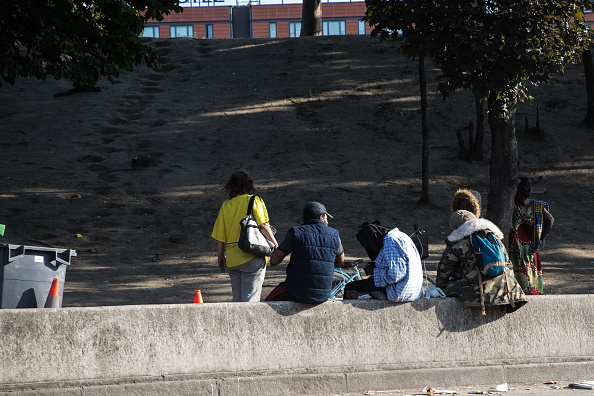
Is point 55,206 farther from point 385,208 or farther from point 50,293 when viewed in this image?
point 50,293

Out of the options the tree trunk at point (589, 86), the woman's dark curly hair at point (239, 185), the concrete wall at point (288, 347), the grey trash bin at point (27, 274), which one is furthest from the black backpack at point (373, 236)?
the tree trunk at point (589, 86)

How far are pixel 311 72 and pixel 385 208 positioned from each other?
31.3ft

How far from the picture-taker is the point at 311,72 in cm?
2422

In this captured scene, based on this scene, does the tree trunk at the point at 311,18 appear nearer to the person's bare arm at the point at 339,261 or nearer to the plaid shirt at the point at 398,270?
the person's bare arm at the point at 339,261

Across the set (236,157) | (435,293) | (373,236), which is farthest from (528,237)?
(236,157)

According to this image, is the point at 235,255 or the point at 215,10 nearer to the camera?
the point at 235,255

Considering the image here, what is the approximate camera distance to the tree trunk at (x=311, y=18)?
2925 cm

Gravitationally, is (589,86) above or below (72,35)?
below

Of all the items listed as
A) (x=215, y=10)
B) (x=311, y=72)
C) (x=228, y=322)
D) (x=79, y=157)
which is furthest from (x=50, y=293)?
(x=215, y=10)

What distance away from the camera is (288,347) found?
5.61 meters

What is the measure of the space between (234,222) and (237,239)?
0.17 m

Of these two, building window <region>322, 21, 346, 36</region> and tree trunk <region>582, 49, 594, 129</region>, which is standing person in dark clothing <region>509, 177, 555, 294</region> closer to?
tree trunk <region>582, 49, 594, 129</region>

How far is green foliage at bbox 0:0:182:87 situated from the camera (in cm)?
1125

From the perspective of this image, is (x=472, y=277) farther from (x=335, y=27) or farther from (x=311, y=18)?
(x=335, y=27)
